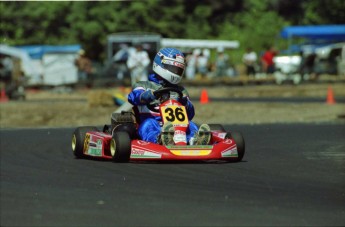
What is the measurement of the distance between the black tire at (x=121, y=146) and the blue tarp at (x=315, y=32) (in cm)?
3264

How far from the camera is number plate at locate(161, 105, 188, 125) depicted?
37.9 feet

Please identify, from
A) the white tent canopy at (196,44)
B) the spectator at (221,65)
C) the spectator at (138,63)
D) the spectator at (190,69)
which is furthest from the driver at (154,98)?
the white tent canopy at (196,44)

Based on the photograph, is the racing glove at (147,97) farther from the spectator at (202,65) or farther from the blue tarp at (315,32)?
the spectator at (202,65)

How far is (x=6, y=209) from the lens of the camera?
766 cm

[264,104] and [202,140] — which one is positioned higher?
[202,140]

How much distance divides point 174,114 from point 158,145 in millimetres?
596

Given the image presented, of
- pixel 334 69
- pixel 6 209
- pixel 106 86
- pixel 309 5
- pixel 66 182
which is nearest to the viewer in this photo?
pixel 6 209

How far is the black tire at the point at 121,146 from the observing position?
36.6 feet

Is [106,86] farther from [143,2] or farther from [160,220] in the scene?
[160,220]

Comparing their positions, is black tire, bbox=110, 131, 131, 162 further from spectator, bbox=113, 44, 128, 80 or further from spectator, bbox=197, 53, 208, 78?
spectator, bbox=197, 53, 208, 78

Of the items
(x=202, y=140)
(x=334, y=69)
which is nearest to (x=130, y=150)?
(x=202, y=140)

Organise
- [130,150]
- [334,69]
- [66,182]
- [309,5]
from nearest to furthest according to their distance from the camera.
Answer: [66,182] → [130,150] → [334,69] → [309,5]

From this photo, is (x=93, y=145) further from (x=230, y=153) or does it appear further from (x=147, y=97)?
(x=230, y=153)

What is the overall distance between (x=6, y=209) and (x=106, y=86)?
1289 inches
